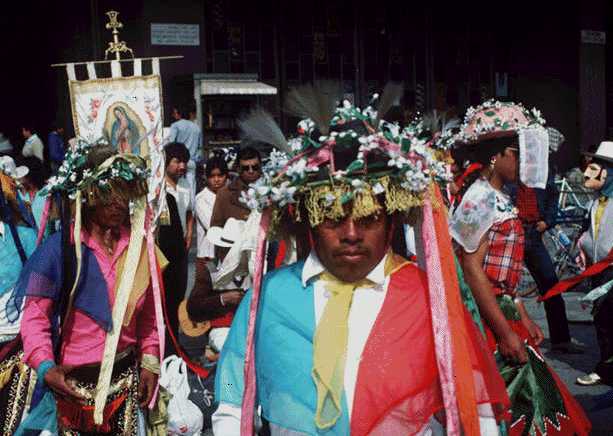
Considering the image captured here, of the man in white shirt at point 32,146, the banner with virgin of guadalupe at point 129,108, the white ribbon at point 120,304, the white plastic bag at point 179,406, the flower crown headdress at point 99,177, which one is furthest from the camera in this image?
the man in white shirt at point 32,146

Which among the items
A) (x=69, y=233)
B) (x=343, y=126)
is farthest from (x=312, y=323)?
(x=69, y=233)

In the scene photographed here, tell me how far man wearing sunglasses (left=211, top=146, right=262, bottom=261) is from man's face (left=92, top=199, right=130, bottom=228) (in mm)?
1782

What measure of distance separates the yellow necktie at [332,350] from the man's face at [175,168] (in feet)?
16.3

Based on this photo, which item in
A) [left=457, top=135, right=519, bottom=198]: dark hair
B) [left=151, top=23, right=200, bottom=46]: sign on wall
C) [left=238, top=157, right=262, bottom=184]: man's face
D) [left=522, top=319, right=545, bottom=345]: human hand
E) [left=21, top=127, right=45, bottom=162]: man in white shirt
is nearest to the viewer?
[left=522, top=319, right=545, bottom=345]: human hand

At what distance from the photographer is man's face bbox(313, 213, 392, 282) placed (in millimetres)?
3092

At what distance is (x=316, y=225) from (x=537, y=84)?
1930 cm

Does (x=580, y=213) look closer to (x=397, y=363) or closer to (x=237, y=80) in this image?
(x=237, y=80)

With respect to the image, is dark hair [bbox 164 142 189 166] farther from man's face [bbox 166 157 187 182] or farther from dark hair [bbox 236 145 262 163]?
dark hair [bbox 236 145 262 163]

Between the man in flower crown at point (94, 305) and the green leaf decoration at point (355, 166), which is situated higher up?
the green leaf decoration at point (355, 166)

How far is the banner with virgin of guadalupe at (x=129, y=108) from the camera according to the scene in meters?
6.75

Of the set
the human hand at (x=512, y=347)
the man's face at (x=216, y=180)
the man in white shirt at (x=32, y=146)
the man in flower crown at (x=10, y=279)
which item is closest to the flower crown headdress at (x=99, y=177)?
the man in flower crown at (x=10, y=279)

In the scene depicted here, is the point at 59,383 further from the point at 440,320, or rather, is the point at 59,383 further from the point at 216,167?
the point at 216,167

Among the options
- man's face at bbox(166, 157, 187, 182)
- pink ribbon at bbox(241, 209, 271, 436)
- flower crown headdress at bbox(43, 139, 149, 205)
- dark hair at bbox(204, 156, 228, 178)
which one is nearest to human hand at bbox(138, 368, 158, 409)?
flower crown headdress at bbox(43, 139, 149, 205)

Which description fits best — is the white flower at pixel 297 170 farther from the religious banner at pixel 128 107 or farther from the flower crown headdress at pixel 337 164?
the religious banner at pixel 128 107
